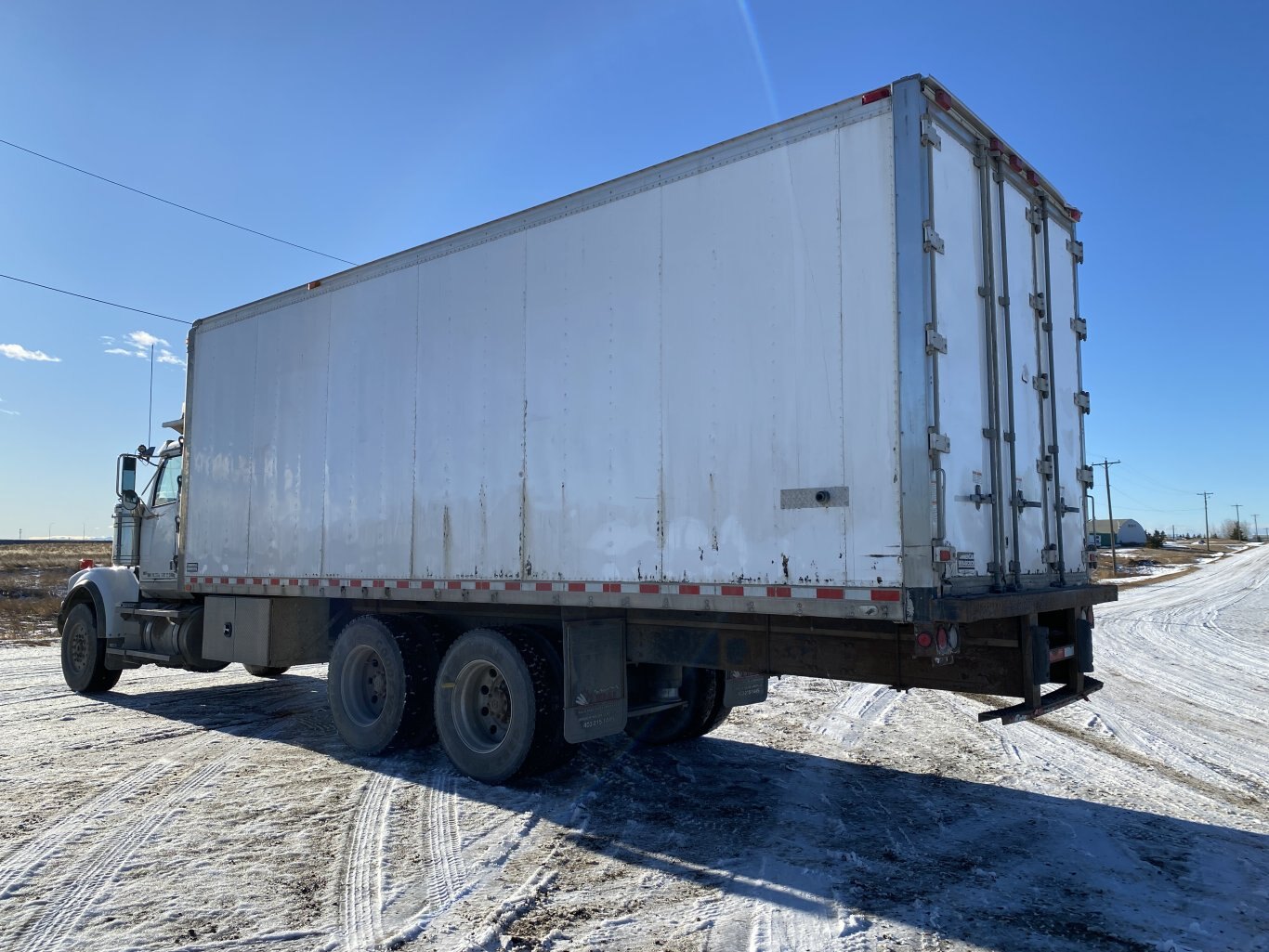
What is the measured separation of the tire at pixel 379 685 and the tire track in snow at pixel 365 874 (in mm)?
1018

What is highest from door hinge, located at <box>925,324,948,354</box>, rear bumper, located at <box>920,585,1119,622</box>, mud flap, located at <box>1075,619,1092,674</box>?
door hinge, located at <box>925,324,948,354</box>

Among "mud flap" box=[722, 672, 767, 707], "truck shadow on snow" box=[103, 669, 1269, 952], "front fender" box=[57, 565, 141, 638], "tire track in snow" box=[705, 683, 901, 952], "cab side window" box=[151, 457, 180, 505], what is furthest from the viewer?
"front fender" box=[57, 565, 141, 638]

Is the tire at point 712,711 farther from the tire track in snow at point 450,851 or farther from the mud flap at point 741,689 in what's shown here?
the tire track in snow at point 450,851

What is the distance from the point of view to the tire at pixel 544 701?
6996mm

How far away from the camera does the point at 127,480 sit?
1206 centimetres

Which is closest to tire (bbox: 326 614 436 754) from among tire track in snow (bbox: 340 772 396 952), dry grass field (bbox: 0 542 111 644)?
tire track in snow (bbox: 340 772 396 952)

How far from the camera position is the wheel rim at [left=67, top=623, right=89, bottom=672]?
38.7 ft

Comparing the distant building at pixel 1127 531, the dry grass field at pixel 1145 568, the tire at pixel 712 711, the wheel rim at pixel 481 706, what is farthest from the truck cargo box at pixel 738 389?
the distant building at pixel 1127 531

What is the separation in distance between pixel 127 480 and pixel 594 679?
28.0ft

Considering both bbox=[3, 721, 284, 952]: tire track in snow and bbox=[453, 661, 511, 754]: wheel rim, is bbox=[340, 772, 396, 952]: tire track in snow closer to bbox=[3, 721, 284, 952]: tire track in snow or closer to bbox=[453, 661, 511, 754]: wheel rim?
bbox=[453, 661, 511, 754]: wheel rim

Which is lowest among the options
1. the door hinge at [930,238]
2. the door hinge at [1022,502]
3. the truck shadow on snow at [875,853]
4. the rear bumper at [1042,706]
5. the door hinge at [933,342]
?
the truck shadow on snow at [875,853]

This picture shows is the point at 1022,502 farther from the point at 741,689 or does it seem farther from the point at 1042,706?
the point at 741,689

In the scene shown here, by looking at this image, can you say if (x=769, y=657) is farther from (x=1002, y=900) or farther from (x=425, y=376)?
(x=425, y=376)

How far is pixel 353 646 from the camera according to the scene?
858cm
